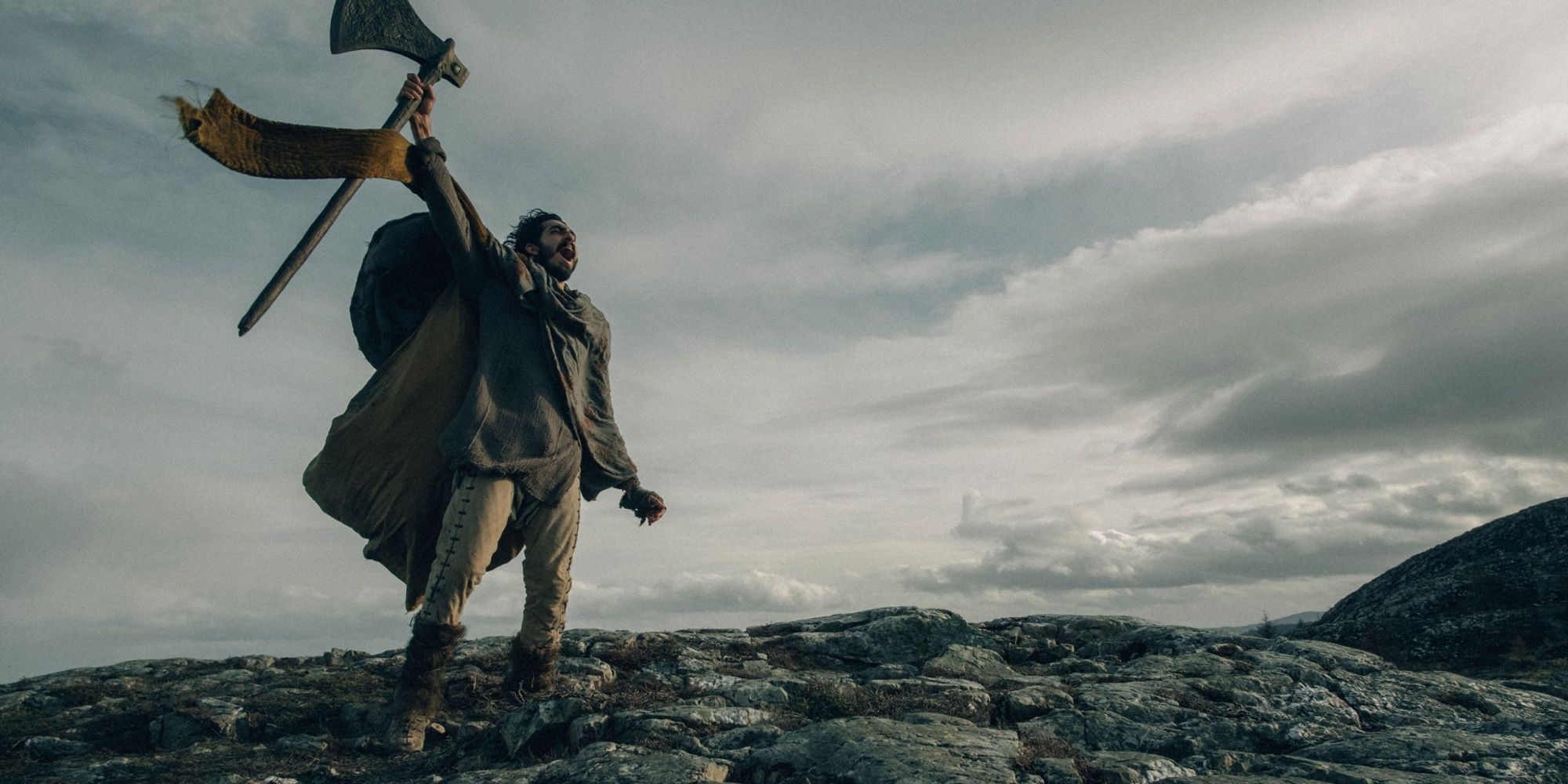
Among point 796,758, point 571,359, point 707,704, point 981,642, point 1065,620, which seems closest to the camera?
point 796,758

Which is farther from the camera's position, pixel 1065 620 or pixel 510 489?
pixel 1065 620

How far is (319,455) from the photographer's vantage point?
21.1 feet

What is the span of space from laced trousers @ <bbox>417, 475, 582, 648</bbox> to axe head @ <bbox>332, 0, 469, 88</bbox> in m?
2.95

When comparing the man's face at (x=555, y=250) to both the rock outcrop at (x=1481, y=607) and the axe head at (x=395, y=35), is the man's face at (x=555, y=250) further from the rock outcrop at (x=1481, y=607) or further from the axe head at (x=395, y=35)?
the rock outcrop at (x=1481, y=607)

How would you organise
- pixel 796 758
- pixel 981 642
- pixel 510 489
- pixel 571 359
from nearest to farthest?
pixel 796 758, pixel 510 489, pixel 571 359, pixel 981 642

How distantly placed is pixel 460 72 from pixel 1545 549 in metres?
10.4

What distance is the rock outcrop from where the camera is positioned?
791 centimetres

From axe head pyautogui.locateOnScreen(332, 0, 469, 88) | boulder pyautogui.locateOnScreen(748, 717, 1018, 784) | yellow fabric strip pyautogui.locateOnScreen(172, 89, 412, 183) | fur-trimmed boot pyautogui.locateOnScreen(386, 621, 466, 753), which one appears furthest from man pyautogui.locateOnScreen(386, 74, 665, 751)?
boulder pyautogui.locateOnScreen(748, 717, 1018, 784)

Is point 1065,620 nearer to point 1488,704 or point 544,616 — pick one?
point 1488,704

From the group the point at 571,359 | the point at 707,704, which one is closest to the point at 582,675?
the point at 707,704

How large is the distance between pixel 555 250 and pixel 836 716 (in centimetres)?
370

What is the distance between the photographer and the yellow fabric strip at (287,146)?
4.95 m

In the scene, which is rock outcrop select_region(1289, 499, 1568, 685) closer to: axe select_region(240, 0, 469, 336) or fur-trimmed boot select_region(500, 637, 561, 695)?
fur-trimmed boot select_region(500, 637, 561, 695)

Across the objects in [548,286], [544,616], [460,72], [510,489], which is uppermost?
[460,72]
